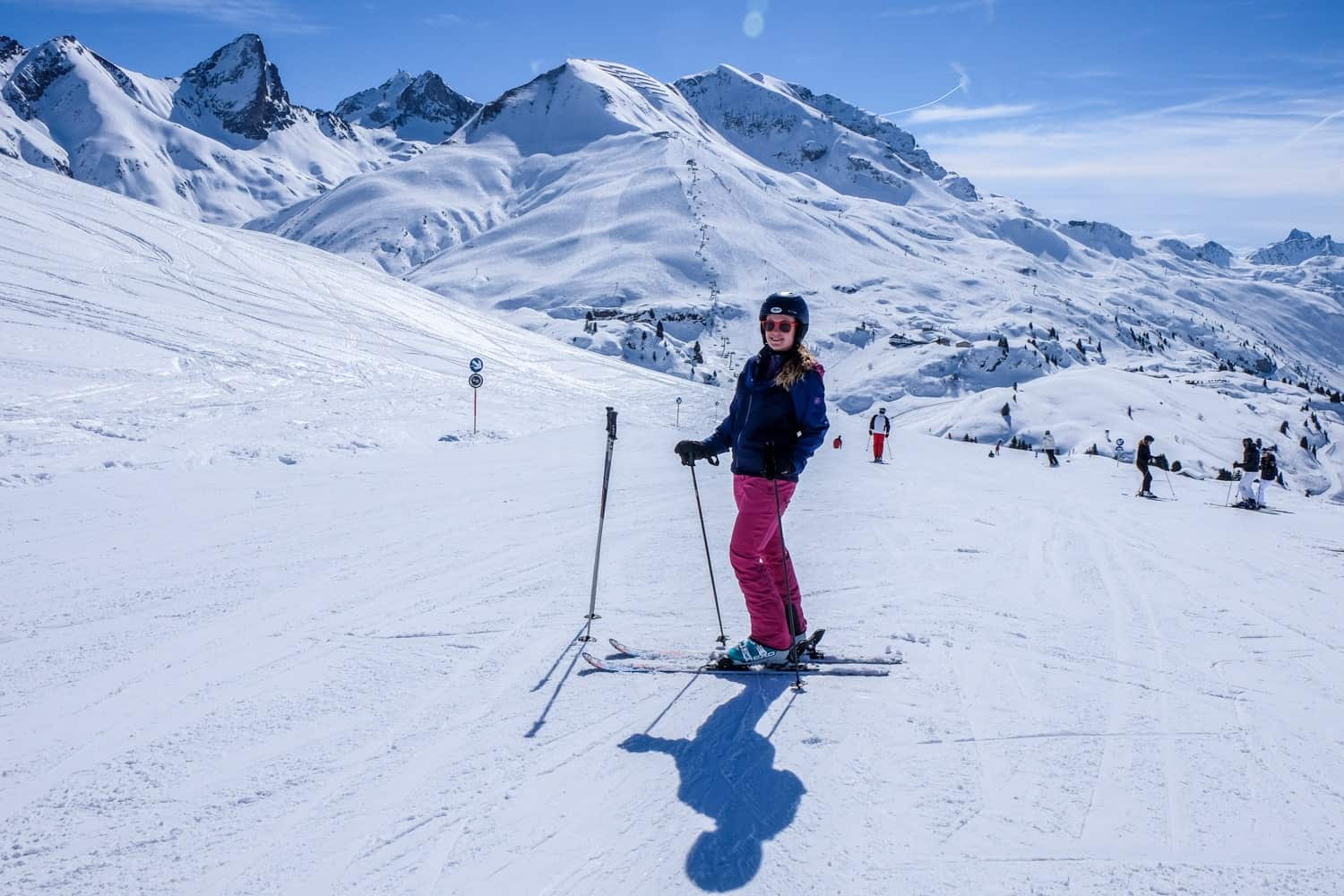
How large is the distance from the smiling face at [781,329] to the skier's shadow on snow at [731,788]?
2203 mm

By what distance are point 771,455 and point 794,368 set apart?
57 centimetres

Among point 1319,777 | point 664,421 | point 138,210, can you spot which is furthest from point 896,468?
point 138,210

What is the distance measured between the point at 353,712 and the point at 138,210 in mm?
53940

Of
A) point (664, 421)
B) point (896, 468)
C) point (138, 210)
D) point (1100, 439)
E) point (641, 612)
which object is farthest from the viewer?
point (1100, 439)

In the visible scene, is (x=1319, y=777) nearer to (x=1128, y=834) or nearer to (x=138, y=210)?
(x=1128, y=834)

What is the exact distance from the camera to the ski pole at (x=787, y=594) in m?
4.60

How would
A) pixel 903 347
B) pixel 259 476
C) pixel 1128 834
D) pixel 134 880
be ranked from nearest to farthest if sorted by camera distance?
pixel 134 880
pixel 1128 834
pixel 259 476
pixel 903 347

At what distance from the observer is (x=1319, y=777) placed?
12.1ft

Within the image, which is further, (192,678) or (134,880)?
(192,678)

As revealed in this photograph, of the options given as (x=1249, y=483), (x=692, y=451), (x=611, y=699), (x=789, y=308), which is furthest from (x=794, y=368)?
(x=1249, y=483)

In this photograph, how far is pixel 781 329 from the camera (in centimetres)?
461

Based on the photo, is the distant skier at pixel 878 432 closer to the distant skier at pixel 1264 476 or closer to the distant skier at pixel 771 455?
the distant skier at pixel 1264 476

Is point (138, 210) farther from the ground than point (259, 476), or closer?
farther from the ground

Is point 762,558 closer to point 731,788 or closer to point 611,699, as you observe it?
point 611,699
